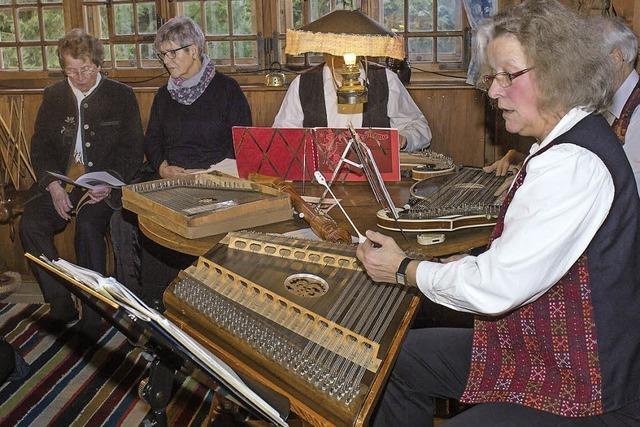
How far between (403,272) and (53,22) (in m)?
4.11

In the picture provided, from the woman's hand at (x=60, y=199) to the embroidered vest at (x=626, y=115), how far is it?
2.76 metres

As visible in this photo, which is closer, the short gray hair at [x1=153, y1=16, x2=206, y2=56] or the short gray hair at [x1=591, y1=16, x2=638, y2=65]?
the short gray hair at [x1=591, y1=16, x2=638, y2=65]

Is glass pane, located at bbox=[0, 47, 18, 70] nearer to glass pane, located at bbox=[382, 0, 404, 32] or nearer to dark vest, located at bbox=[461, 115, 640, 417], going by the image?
glass pane, located at bbox=[382, 0, 404, 32]

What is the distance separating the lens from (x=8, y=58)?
5.23 m

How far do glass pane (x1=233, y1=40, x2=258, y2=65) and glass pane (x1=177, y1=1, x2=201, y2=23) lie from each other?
308 millimetres

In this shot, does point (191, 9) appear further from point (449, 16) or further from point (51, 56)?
point (449, 16)

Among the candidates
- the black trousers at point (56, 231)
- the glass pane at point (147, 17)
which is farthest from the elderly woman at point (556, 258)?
the glass pane at point (147, 17)

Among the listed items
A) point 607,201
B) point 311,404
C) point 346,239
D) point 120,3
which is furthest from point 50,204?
point 607,201

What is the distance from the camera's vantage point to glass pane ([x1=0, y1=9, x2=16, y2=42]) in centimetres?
516

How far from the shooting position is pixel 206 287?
190 cm

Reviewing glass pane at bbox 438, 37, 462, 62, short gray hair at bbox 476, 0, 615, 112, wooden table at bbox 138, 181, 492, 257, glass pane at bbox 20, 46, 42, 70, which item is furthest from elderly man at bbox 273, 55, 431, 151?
glass pane at bbox 20, 46, 42, 70

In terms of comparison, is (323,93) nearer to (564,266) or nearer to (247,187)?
(247,187)

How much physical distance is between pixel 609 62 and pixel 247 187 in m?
1.38

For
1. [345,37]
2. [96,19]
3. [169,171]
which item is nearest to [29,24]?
[96,19]
